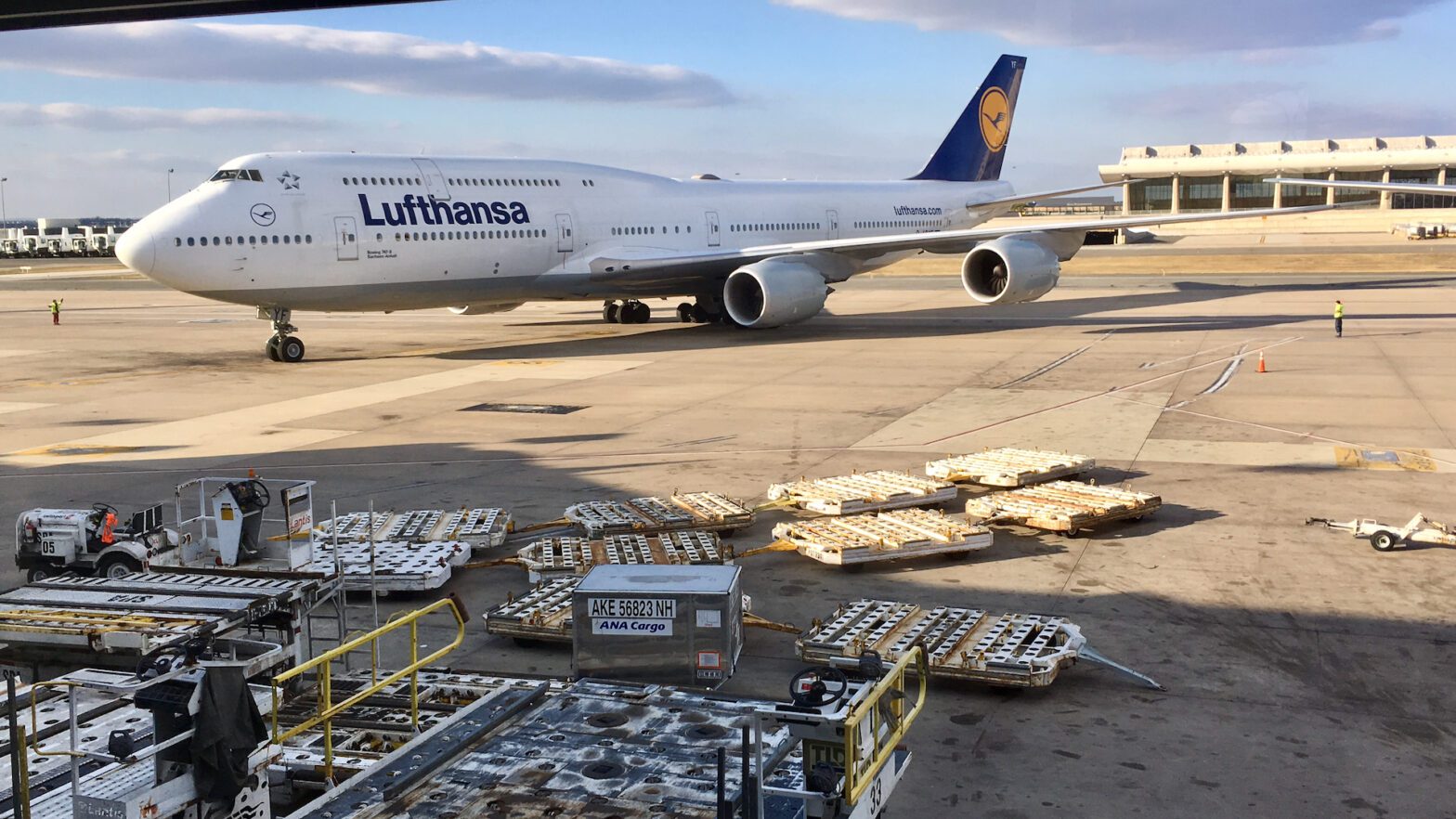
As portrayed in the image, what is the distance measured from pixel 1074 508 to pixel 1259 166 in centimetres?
11059

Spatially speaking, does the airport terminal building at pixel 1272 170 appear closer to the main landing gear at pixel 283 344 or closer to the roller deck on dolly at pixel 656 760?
the main landing gear at pixel 283 344

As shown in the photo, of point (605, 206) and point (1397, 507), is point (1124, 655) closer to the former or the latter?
point (1397, 507)

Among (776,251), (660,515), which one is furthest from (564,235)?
(660,515)

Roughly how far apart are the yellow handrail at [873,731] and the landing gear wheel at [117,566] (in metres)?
7.05

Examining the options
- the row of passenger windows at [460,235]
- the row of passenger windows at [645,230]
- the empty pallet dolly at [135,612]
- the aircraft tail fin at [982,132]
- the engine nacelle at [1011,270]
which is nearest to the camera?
the empty pallet dolly at [135,612]

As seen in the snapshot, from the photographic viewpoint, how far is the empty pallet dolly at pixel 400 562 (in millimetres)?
11438

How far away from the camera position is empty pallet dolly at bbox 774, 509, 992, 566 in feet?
39.4

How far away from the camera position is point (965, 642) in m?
9.34

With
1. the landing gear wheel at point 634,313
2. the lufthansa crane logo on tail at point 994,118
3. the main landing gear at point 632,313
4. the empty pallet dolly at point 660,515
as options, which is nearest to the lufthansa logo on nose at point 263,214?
the main landing gear at point 632,313

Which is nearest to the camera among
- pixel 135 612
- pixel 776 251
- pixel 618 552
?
pixel 135 612

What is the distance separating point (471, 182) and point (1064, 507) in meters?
20.3

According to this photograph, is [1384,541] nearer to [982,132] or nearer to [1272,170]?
[982,132]

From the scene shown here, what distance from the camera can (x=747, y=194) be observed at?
37656 mm

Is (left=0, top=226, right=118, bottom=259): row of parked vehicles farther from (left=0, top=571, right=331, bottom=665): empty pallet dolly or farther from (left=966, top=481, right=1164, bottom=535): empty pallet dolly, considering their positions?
(left=0, top=571, right=331, bottom=665): empty pallet dolly
